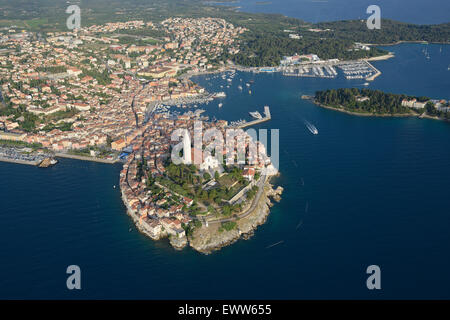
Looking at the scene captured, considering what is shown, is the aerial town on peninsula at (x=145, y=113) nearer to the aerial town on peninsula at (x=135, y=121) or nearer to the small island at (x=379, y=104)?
the aerial town on peninsula at (x=135, y=121)

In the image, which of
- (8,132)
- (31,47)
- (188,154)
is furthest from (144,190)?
(31,47)

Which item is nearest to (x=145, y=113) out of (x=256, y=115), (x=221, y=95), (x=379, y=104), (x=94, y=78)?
(x=221, y=95)

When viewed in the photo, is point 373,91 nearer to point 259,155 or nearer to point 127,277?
point 259,155

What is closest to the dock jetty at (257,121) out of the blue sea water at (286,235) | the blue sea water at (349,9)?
the blue sea water at (286,235)

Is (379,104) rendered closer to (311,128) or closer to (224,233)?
(311,128)

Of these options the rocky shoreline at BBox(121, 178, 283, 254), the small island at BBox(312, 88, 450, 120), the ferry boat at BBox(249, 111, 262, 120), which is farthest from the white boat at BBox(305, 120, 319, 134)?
the rocky shoreline at BBox(121, 178, 283, 254)

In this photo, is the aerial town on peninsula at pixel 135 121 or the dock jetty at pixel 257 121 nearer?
the aerial town on peninsula at pixel 135 121

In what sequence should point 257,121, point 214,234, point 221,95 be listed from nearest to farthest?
1. point 214,234
2. point 257,121
3. point 221,95
